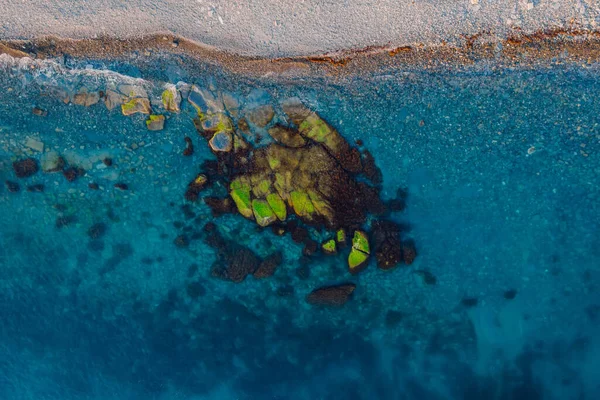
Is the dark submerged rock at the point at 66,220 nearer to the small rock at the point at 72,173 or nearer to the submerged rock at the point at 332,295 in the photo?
the small rock at the point at 72,173

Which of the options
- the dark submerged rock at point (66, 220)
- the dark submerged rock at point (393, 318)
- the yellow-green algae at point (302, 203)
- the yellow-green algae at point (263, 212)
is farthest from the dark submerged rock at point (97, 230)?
the dark submerged rock at point (393, 318)

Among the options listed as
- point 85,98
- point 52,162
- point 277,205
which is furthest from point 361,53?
point 52,162

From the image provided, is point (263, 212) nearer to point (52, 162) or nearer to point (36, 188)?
point (52, 162)

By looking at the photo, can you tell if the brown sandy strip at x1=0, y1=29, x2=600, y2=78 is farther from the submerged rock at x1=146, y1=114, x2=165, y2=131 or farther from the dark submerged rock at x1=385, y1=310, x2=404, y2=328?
the dark submerged rock at x1=385, y1=310, x2=404, y2=328

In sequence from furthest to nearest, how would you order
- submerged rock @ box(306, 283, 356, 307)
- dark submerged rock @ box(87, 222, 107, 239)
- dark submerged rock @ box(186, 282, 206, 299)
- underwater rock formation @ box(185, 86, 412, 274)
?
dark submerged rock @ box(186, 282, 206, 299)
dark submerged rock @ box(87, 222, 107, 239)
submerged rock @ box(306, 283, 356, 307)
underwater rock formation @ box(185, 86, 412, 274)

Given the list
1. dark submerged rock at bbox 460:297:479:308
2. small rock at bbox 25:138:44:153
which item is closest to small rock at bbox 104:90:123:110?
small rock at bbox 25:138:44:153
